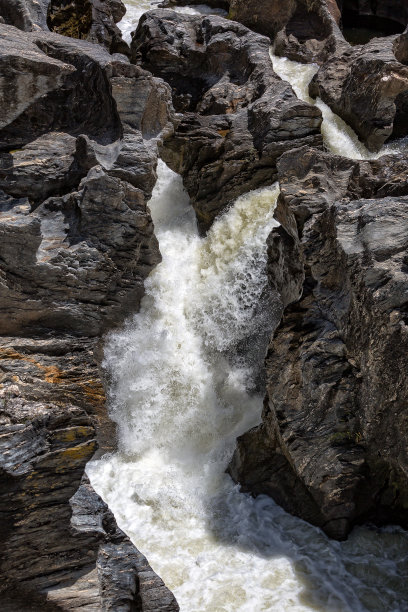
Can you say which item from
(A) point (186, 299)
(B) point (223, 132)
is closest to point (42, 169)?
(A) point (186, 299)

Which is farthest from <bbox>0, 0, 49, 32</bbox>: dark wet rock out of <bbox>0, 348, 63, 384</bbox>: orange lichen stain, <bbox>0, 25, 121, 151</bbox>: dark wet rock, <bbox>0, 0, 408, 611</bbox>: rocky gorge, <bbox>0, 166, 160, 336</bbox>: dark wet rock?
<bbox>0, 348, 63, 384</bbox>: orange lichen stain

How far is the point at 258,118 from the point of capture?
12547 millimetres

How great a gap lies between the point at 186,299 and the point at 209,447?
2.88m

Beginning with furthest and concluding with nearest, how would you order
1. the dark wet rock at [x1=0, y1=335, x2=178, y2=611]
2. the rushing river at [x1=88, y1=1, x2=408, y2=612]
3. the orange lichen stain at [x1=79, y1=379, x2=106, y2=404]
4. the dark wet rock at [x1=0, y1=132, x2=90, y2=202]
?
the dark wet rock at [x1=0, y1=132, x2=90, y2=202] < the orange lichen stain at [x1=79, y1=379, x2=106, y2=404] < the rushing river at [x1=88, y1=1, x2=408, y2=612] < the dark wet rock at [x1=0, y1=335, x2=178, y2=611]

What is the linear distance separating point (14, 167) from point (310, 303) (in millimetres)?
5693

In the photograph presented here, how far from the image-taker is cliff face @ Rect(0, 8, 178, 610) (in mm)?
5949

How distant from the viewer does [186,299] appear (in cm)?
1078

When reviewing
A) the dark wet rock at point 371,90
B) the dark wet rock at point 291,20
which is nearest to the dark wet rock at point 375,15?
the dark wet rock at point 291,20

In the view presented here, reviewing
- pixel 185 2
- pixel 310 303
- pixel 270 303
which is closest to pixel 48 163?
pixel 270 303

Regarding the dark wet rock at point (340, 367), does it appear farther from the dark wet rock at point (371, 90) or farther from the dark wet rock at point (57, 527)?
the dark wet rock at point (371, 90)

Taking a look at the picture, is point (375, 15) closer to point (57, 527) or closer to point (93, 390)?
point (93, 390)

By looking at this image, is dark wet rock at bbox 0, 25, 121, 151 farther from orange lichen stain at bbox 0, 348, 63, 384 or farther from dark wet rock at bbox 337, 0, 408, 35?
dark wet rock at bbox 337, 0, 408, 35

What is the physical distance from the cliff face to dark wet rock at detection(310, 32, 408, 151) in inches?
208

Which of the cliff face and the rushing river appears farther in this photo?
the rushing river
